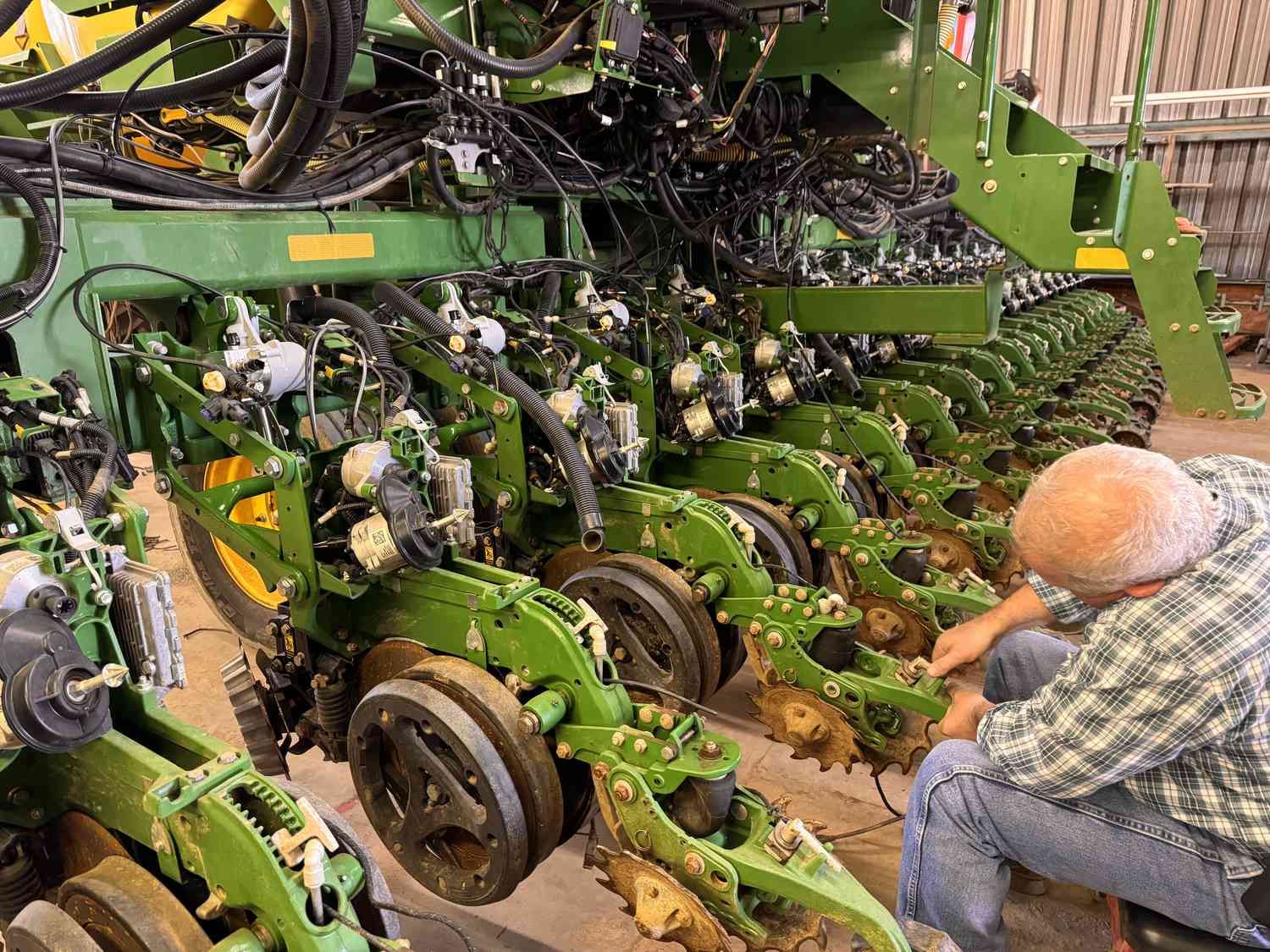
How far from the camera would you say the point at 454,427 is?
9.57ft

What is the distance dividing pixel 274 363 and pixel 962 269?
24.5 feet

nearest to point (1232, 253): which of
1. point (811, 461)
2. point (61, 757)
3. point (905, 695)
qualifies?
point (811, 461)

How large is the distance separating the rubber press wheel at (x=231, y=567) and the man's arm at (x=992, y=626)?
282 cm

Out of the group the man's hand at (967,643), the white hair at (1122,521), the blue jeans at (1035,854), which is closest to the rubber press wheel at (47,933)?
the blue jeans at (1035,854)

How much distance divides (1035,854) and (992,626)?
0.62 m

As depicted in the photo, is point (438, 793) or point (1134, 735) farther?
point (438, 793)

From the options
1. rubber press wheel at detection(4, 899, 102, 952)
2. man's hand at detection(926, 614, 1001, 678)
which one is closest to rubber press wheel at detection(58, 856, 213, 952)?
rubber press wheel at detection(4, 899, 102, 952)

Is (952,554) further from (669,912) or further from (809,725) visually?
(669,912)

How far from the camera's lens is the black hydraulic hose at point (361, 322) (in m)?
2.75

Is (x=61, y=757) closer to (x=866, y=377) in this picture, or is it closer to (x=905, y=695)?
(x=905, y=695)

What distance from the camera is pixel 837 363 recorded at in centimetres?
491

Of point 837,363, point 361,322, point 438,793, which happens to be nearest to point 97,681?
point 438,793

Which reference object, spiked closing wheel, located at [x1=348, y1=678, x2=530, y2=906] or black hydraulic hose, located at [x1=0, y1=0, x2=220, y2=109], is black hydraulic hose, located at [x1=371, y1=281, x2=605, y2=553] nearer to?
spiked closing wheel, located at [x1=348, y1=678, x2=530, y2=906]

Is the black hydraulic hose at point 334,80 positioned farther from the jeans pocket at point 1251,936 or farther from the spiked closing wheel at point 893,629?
the jeans pocket at point 1251,936
